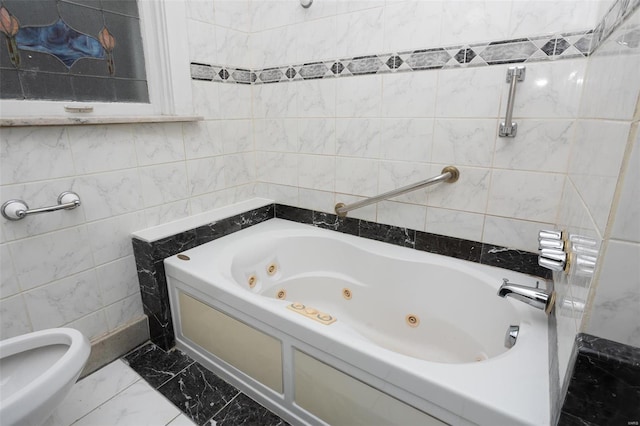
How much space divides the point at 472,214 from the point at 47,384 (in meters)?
1.72

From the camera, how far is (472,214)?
5.16 feet

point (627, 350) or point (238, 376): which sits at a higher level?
point (627, 350)

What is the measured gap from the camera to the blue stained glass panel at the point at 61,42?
4.23 feet

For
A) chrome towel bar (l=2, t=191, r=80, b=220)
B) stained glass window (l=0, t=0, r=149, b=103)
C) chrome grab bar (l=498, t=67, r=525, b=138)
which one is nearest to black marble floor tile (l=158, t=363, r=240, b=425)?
chrome towel bar (l=2, t=191, r=80, b=220)

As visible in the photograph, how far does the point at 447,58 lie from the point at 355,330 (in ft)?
4.25

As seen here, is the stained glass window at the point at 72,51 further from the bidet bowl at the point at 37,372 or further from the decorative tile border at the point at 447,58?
the bidet bowl at the point at 37,372

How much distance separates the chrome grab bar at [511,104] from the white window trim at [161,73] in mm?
1492

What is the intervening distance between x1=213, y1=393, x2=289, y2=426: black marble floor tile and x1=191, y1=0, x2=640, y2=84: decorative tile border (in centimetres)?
163

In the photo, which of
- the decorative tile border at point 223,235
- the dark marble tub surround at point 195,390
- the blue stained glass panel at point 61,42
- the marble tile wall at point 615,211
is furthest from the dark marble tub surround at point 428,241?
the blue stained glass panel at point 61,42

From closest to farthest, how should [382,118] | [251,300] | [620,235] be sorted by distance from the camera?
[620,235]
[251,300]
[382,118]

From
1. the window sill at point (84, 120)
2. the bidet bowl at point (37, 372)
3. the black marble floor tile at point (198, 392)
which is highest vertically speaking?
the window sill at point (84, 120)

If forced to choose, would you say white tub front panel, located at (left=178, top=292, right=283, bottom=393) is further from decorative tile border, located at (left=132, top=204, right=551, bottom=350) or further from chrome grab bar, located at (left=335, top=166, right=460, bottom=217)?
chrome grab bar, located at (left=335, top=166, right=460, bottom=217)

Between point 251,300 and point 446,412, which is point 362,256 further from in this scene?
point 446,412

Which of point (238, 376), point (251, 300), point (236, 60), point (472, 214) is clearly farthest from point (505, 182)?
point (236, 60)
